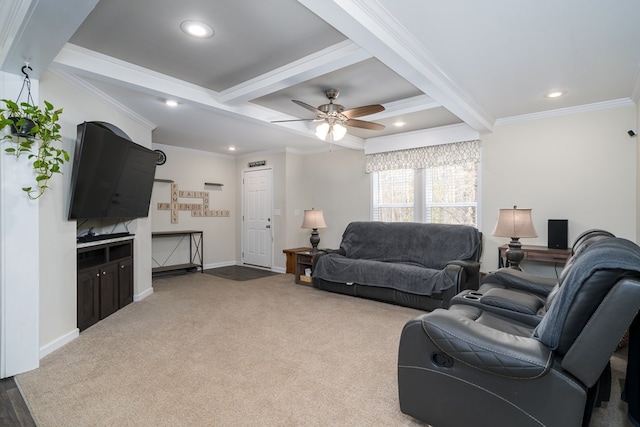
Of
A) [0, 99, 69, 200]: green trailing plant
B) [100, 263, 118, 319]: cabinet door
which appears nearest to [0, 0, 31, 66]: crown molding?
[0, 99, 69, 200]: green trailing plant

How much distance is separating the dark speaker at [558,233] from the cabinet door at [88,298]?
5.08 meters

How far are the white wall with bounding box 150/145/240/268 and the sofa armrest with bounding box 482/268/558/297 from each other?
5.28 m

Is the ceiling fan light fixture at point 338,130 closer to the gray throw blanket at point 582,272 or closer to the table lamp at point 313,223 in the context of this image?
the table lamp at point 313,223

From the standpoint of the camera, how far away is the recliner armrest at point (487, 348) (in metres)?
1.41

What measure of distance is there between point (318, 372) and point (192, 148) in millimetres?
5195

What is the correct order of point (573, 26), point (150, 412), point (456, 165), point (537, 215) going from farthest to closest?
point (456, 165)
point (537, 215)
point (573, 26)
point (150, 412)

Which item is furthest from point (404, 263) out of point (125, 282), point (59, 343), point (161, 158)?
point (161, 158)

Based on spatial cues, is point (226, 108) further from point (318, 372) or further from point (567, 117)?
point (567, 117)

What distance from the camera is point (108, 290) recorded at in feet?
11.9

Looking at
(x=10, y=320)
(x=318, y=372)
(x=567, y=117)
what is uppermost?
(x=567, y=117)

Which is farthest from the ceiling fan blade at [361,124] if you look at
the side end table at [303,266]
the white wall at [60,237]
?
the white wall at [60,237]

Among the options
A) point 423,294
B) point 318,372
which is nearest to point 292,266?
point 423,294

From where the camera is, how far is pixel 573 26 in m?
2.15

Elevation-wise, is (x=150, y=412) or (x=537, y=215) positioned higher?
(x=537, y=215)
